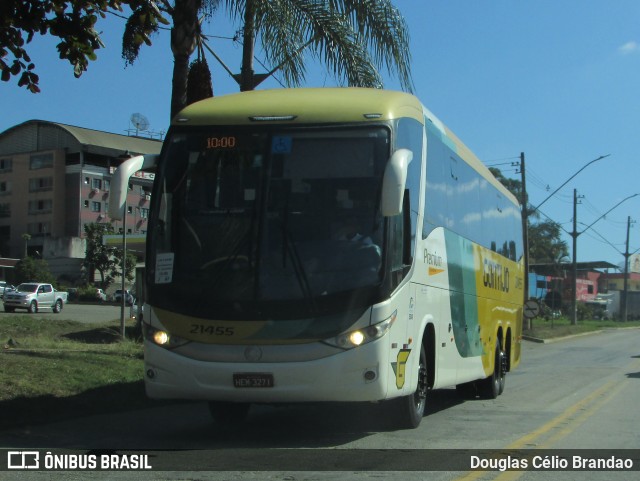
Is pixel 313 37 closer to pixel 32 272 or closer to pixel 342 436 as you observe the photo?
pixel 342 436

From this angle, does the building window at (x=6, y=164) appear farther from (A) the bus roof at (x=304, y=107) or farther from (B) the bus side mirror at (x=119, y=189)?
(B) the bus side mirror at (x=119, y=189)

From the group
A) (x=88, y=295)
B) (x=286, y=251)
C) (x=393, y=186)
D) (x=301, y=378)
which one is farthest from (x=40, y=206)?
(x=393, y=186)

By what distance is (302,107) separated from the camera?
8.95 meters

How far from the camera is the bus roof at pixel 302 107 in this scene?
880 cm

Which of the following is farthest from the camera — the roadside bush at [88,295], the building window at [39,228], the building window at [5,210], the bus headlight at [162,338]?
the building window at [5,210]

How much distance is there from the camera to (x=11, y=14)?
935 centimetres

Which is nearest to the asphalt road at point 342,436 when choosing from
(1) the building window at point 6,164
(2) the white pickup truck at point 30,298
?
(2) the white pickup truck at point 30,298

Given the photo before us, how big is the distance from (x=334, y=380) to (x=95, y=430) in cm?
318

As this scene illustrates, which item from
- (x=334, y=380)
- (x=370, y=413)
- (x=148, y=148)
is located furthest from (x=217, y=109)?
(x=148, y=148)

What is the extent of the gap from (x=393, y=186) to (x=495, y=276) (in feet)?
25.1

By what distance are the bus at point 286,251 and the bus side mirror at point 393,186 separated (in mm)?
13

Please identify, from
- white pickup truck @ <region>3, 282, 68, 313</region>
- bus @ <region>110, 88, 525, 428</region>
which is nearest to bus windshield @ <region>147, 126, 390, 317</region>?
bus @ <region>110, 88, 525, 428</region>

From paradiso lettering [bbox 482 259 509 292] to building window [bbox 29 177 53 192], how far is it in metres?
79.8

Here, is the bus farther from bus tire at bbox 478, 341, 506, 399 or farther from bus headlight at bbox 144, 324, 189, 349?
bus tire at bbox 478, 341, 506, 399
